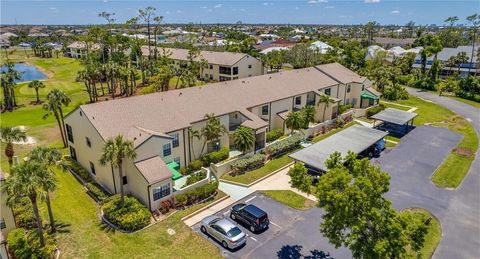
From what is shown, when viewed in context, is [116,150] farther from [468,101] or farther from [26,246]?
[468,101]

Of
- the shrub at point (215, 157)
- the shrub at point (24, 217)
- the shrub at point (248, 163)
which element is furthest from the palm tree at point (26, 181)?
the shrub at point (248, 163)

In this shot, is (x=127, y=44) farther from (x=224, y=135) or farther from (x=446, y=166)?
(x=446, y=166)

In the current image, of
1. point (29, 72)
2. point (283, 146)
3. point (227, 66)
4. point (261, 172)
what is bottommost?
point (261, 172)

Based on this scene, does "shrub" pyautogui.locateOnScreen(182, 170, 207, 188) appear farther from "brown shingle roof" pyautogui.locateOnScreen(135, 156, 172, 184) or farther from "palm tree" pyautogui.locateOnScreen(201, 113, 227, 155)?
"palm tree" pyautogui.locateOnScreen(201, 113, 227, 155)

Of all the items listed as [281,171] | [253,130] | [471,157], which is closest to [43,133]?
[253,130]

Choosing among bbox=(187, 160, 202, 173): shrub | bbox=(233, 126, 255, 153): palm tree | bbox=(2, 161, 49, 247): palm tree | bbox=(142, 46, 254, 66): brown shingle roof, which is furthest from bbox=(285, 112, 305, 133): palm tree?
bbox=(142, 46, 254, 66): brown shingle roof

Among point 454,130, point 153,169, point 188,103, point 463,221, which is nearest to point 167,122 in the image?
point 188,103
